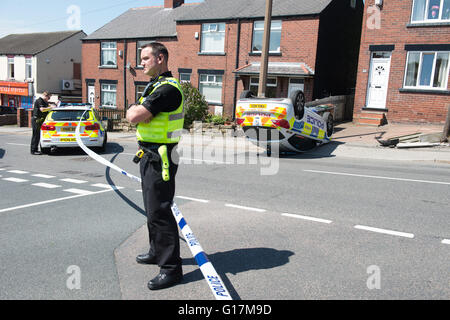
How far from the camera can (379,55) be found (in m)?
18.2

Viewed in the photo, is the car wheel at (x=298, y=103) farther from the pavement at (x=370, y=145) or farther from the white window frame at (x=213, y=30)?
the white window frame at (x=213, y=30)

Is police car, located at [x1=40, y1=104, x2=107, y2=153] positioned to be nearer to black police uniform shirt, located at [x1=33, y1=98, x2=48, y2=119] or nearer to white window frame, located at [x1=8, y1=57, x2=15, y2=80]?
black police uniform shirt, located at [x1=33, y1=98, x2=48, y2=119]

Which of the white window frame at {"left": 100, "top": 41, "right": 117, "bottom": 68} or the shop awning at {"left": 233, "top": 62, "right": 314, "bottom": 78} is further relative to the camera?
the white window frame at {"left": 100, "top": 41, "right": 117, "bottom": 68}

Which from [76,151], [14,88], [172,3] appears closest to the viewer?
[76,151]

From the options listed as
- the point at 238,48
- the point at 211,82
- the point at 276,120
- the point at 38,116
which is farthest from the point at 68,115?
the point at 211,82

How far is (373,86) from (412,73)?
1.76m

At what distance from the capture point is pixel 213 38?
79.7ft

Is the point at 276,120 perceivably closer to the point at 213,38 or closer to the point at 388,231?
the point at 388,231

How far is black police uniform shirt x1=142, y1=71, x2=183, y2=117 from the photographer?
3.38m

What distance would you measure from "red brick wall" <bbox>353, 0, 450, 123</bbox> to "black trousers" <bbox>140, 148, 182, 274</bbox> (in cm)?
1636

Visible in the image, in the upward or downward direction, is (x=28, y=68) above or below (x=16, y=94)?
above

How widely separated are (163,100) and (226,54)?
21246mm

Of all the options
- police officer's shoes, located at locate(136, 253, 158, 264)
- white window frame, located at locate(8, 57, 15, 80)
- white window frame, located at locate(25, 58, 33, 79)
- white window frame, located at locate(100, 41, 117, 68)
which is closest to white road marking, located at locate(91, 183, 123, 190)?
police officer's shoes, located at locate(136, 253, 158, 264)
